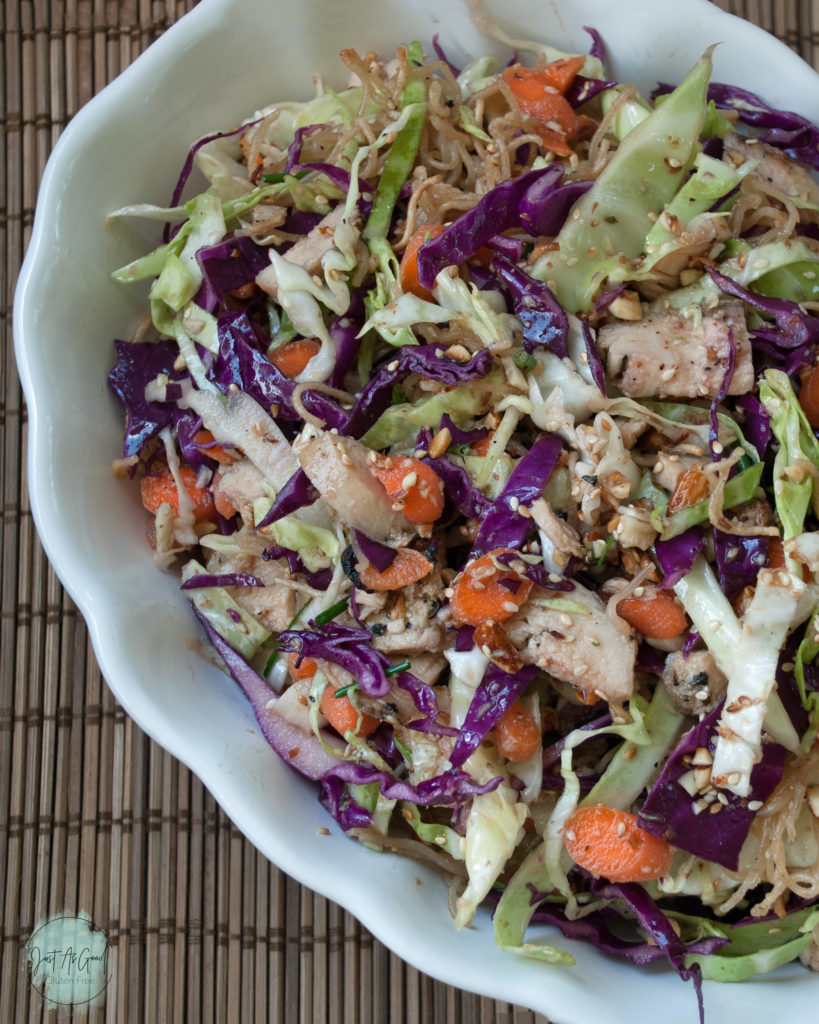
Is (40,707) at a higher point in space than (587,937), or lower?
higher

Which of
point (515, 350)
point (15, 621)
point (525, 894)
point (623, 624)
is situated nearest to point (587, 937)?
point (525, 894)

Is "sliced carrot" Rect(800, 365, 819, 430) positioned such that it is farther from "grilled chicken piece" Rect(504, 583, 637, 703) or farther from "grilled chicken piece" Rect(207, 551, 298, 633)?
"grilled chicken piece" Rect(207, 551, 298, 633)

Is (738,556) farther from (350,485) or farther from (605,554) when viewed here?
(350,485)

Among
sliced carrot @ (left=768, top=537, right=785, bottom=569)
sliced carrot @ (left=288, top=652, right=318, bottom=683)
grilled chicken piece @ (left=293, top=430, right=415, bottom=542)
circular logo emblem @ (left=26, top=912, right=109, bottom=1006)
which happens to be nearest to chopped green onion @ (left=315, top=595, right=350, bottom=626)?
sliced carrot @ (left=288, top=652, right=318, bottom=683)

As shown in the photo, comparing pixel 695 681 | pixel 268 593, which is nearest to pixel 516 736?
pixel 695 681

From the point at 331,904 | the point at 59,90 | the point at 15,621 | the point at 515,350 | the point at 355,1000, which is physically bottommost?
the point at 355,1000

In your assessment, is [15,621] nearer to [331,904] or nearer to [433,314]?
[331,904]

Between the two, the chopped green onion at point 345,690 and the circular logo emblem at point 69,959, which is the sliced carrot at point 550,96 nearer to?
the chopped green onion at point 345,690
